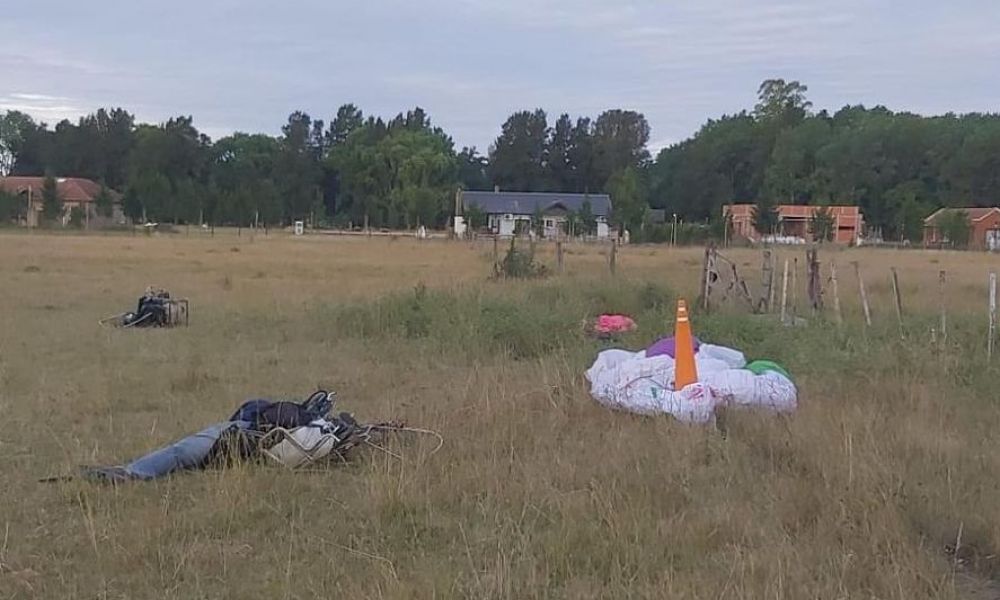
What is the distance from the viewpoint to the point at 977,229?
7044 centimetres

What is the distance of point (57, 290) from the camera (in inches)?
785

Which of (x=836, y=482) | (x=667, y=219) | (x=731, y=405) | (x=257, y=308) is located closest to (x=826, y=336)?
(x=731, y=405)

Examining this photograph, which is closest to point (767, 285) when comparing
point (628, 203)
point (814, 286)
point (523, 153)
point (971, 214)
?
point (814, 286)

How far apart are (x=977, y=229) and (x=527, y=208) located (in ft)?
117

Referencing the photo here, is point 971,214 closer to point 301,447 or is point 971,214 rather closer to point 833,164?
point 833,164

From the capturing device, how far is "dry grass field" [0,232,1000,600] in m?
4.19

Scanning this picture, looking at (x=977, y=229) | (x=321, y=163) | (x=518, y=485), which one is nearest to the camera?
(x=518, y=485)

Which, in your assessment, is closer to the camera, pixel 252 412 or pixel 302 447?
pixel 302 447

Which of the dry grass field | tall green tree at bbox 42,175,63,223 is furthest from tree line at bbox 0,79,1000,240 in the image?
the dry grass field

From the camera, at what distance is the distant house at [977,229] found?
6469 cm

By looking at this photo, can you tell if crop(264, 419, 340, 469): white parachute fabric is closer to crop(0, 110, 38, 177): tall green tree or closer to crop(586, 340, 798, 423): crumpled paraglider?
crop(586, 340, 798, 423): crumpled paraglider

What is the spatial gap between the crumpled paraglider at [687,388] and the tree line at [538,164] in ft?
196

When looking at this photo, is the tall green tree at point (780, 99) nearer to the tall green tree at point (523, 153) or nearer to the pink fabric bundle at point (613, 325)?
the tall green tree at point (523, 153)

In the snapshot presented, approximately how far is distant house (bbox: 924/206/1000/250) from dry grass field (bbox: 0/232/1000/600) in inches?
2238
